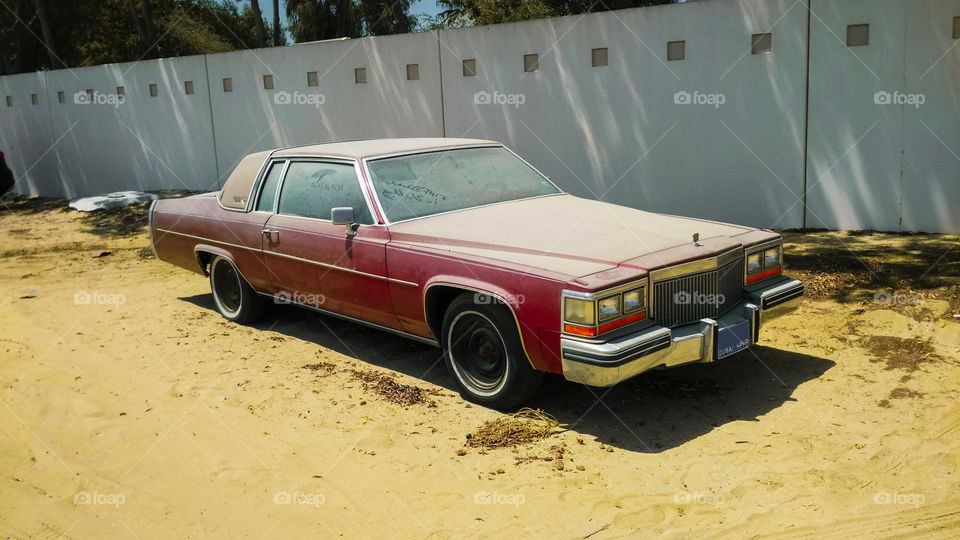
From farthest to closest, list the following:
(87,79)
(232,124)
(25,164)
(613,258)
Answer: (25,164) < (87,79) < (232,124) < (613,258)

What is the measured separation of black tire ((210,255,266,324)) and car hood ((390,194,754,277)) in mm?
2179

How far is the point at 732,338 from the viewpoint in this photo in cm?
479

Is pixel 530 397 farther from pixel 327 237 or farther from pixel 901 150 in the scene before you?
pixel 901 150

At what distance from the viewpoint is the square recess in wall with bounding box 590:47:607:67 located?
10.1 metres

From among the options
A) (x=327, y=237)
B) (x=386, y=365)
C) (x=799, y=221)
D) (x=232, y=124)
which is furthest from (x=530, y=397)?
(x=232, y=124)

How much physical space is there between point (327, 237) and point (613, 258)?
222cm

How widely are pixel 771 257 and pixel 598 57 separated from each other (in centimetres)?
545

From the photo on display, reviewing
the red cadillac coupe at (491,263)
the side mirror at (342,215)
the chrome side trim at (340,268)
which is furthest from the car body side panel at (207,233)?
the side mirror at (342,215)

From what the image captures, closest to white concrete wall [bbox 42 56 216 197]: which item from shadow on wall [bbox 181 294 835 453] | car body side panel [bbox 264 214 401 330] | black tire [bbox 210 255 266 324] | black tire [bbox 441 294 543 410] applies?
black tire [bbox 210 255 266 324]

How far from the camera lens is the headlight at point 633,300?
4418 millimetres

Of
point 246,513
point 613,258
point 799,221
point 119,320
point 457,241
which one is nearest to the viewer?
point 246,513

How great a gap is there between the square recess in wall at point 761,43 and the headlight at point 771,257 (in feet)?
14.8

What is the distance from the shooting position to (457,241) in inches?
199

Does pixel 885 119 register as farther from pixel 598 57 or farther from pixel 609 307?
pixel 609 307
